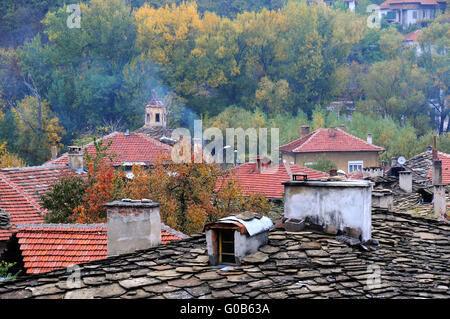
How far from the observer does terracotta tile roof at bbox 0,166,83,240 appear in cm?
1738

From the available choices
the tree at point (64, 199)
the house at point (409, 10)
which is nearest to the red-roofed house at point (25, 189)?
the tree at point (64, 199)

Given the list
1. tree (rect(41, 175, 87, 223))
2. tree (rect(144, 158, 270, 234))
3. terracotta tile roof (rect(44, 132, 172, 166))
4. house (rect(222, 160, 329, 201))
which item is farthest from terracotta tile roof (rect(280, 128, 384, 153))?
tree (rect(41, 175, 87, 223))

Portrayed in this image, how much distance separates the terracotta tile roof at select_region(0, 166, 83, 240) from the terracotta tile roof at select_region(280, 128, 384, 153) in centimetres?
2253

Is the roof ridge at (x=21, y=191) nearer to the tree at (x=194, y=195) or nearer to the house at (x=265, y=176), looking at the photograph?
the tree at (x=194, y=195)

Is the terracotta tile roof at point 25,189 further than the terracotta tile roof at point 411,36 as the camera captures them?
No

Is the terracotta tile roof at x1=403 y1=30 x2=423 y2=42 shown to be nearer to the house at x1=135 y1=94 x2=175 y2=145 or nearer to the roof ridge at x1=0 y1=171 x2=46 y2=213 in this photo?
the house at x1=135 y1=94 x2=175 y2=145

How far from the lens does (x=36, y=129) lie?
50719 millimetres

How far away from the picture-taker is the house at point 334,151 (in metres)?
42.4

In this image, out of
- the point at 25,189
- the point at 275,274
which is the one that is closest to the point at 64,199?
the point at 25,189

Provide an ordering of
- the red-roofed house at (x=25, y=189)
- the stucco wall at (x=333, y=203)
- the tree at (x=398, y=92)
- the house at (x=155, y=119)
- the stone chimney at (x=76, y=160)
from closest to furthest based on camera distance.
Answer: the stucco wall at (x=333, y=203) < the red-roofed house at (x=25, y=189) < the stone chimney at (x=76, y=160) < the house at (x=155, y=119) < the tree at (x=398, y=92)

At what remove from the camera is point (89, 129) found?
5416 cm

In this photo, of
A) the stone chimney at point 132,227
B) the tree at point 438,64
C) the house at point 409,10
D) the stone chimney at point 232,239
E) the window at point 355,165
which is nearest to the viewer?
the stone chimney at point 232,239

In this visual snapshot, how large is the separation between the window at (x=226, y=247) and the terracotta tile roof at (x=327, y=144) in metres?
34.9

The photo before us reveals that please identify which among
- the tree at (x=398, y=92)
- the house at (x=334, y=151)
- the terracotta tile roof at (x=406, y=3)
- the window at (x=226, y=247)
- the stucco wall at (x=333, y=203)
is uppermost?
the terracotta tile roof at (x=406, y=3)
